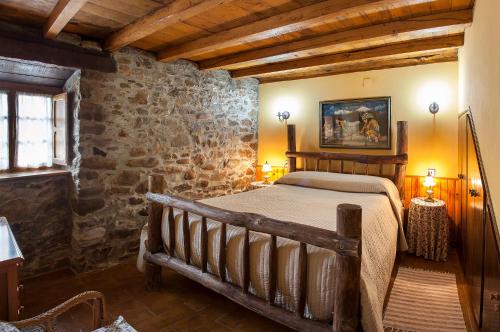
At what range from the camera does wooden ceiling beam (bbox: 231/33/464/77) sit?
10.7ft

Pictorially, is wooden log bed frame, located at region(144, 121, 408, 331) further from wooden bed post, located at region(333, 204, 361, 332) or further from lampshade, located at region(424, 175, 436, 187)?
lampshade, located at region(424, 175, 436, 187)

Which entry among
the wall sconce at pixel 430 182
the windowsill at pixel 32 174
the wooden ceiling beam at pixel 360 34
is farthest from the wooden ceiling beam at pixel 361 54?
the windowsill at pixel 32 174

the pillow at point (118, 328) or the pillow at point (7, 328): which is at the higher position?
the pillow at point (7, 328)

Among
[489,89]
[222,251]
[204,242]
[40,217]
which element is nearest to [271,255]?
A: [222,251]

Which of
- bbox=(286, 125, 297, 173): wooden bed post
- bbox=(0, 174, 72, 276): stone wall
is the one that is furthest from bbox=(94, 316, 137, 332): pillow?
bbox=(286, 125, 297, 173): wooden bed post

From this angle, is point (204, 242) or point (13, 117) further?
point (13, 117)

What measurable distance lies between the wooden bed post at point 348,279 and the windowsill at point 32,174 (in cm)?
303

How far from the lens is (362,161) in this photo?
4160mm

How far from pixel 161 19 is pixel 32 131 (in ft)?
6.82

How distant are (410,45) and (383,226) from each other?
81.3 inches

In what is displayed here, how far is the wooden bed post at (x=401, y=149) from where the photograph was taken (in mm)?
3881

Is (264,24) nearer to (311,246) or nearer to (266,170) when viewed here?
(311,246)

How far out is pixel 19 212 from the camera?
3104 mm

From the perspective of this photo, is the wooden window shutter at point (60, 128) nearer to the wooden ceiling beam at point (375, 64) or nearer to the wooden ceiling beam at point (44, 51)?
the wooden ceiling beam at point (44, 51)
